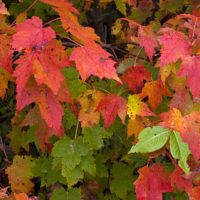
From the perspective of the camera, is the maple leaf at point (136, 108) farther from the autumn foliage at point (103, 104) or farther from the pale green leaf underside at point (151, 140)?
the pale green leaf underside at point (151, 140)

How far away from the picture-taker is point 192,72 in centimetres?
149

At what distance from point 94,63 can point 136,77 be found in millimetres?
480

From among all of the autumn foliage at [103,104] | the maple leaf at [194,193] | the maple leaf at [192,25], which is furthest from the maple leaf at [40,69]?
the maple leaf at [194,193]

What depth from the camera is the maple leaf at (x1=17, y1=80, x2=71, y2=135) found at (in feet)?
4.78

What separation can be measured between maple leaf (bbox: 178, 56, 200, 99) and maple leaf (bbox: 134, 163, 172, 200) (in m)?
0.37

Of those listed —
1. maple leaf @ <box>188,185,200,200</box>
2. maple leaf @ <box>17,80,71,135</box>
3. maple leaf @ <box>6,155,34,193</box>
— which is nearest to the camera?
maple leaf @ <box>17,80,71,135</box>

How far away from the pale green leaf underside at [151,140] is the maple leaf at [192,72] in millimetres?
159

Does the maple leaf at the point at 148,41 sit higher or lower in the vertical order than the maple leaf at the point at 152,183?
higher

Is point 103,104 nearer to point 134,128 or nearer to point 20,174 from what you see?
point 134,128

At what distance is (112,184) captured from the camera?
2.30 meters

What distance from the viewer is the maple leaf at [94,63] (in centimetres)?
137

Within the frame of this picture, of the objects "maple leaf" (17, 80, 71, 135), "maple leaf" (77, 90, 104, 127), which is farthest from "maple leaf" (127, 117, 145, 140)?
"maple leaf" (17, 80, 71, 135)

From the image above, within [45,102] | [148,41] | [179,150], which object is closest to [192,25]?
[148,41]

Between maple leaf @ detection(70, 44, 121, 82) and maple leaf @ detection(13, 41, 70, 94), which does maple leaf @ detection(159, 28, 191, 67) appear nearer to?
maple leaf @ detection(70, 44, 121, 82)
